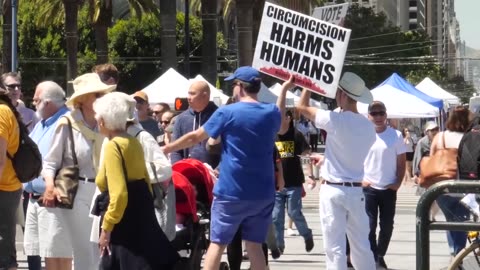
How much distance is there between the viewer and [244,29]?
3053 centimetres

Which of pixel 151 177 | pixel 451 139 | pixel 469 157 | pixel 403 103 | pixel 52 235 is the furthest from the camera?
pixel 403 103

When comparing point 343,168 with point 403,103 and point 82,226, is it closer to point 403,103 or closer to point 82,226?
point 82,226

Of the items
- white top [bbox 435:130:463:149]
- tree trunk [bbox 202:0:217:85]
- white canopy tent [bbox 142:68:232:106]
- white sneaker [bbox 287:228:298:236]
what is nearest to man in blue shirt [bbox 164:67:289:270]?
white top [bbox 435:130:463:149]

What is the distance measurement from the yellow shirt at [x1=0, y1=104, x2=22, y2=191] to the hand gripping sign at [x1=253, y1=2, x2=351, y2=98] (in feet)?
6.94

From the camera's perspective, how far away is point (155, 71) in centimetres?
6094

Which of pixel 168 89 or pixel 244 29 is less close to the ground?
pixel 244 29

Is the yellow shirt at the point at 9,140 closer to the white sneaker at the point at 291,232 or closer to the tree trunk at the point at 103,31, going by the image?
the white sneaker at the point at 291,232

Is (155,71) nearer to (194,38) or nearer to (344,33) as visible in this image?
(194,38)

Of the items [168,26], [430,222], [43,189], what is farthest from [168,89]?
[430,222]

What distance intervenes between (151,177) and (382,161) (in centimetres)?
431

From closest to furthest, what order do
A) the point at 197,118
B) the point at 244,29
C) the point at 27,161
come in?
the point at 27,161 → the point at 197,118 → the point at 244,29

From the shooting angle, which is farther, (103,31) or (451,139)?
(103,31)

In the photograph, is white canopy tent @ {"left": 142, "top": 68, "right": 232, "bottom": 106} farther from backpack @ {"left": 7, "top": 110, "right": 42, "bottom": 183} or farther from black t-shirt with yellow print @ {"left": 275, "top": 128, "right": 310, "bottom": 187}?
backpack @ {"left": 7, "top": 110, "right": 42, "bottom": 183}

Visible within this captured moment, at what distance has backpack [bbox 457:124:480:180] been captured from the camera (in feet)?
33.3
